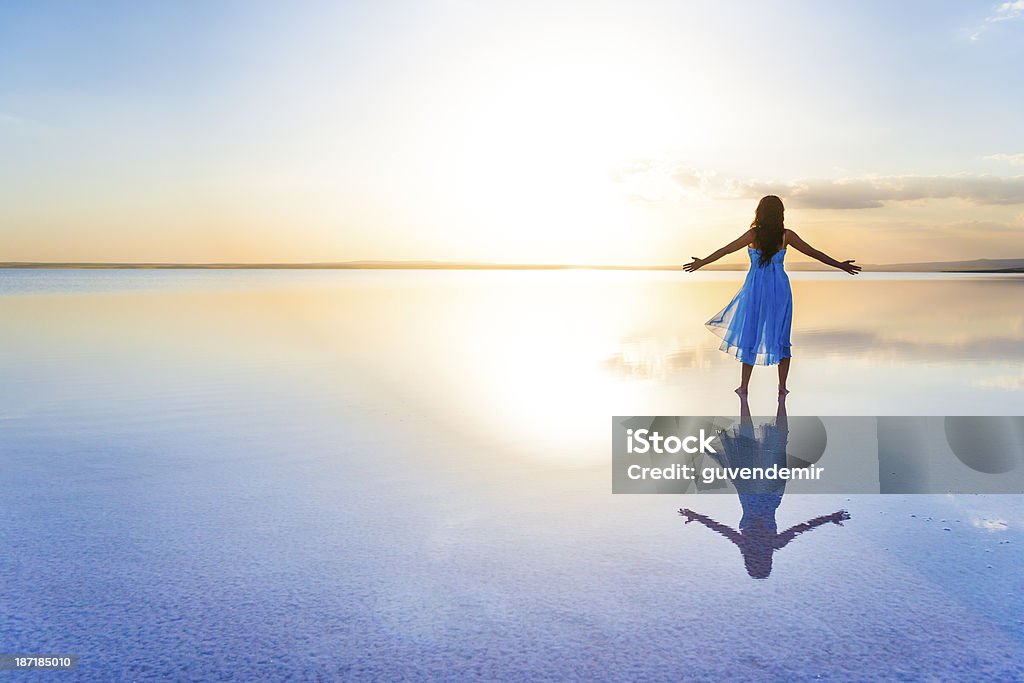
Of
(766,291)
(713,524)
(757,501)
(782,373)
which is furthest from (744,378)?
(713,524)

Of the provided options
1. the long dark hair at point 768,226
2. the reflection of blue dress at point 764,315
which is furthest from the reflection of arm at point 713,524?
the long dark hair at point 768,226

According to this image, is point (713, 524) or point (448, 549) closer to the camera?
point (448, 549)

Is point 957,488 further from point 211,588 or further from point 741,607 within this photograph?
point 211,588

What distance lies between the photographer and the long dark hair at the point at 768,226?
9758 millimetres

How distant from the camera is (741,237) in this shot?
9828mm

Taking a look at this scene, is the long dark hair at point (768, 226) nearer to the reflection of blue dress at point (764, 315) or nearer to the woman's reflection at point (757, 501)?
the reflection of blue dress at point (764, 315)

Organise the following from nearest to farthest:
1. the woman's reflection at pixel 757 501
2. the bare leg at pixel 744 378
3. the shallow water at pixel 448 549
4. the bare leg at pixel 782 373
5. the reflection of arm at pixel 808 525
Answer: the shallow water at pixel 448 549, the woman's reflection at pixel 757 501, the reflection of arm at pixel 808 525, the bare leg at pixel 782 373, the bare leg at pixel 744 378

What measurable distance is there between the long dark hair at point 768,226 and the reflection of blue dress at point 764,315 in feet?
0.30

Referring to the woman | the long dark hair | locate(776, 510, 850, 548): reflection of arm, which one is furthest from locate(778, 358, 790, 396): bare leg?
locate(776, 510, 850, 548): reflection of arm

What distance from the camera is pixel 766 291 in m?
9.98

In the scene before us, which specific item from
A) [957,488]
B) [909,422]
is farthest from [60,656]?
[909,422]

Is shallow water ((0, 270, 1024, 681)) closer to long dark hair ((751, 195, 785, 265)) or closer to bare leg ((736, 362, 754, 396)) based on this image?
bare leg ((736, 362, 754, 396))

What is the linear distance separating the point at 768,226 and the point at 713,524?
596 cm

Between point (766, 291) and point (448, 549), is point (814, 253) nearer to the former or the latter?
point (766, 291)
